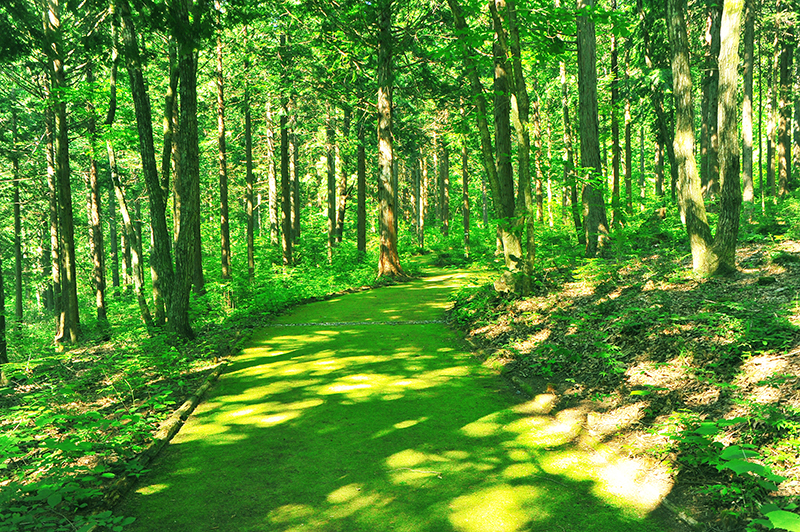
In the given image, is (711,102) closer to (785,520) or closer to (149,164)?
(149,164)

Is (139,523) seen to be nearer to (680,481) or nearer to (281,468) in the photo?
(281,468)

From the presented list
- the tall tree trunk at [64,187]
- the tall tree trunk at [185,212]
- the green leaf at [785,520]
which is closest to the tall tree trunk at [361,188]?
the tall tree trunk at [64,187]

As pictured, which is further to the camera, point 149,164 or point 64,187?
point 64,187

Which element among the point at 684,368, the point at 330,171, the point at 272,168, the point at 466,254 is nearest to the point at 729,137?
the point at 684,368

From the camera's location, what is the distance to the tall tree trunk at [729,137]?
724 cm

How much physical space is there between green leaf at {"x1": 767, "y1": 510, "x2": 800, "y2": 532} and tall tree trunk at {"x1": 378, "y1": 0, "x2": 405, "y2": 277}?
1488cm

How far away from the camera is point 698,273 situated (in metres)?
7.91

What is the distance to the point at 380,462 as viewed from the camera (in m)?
4.38

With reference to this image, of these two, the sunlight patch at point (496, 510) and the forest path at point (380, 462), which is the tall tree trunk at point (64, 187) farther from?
the sunlight patch at point (496, 510)

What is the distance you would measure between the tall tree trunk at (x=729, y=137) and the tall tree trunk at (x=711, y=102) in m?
10.1

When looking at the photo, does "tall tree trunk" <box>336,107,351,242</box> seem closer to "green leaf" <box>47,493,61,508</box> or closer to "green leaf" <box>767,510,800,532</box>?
"green leaf" <box>47,493,61,508</box>

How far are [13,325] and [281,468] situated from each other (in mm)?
19789

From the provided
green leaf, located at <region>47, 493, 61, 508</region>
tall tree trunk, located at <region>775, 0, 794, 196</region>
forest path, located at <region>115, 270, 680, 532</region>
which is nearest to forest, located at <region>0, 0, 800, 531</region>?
green leaf, located at <region>47, 493, 61, 508</region>

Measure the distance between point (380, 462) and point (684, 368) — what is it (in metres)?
3.25
